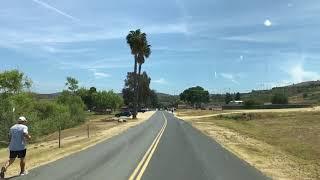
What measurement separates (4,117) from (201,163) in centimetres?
3632

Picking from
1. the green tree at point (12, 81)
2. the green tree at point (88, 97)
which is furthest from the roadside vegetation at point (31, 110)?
the green tree at point (88, 97)

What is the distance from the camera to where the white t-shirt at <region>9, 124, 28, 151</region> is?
17.6m

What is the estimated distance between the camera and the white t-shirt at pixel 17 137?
57.7ft

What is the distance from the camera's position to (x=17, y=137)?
17656 mm

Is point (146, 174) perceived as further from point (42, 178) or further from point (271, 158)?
point (271, 158)

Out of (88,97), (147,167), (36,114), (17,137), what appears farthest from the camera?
(88,97)

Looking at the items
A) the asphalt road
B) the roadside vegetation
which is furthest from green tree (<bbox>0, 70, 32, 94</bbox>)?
the asphalt road

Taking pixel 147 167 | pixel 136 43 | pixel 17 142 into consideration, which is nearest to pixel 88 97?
pixel 136 43

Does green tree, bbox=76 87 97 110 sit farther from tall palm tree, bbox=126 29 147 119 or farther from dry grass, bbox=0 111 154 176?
dry grass, bbox=0 111 154 176

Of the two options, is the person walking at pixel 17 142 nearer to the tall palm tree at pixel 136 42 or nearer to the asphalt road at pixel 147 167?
Answer: the asphalt road at pixel 147 167

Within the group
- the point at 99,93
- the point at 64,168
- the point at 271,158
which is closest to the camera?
the point at 64,168

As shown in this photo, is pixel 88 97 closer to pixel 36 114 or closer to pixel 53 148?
pixel 36 114

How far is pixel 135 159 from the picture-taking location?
23.0m

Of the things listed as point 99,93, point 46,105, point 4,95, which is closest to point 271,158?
point 4,95
